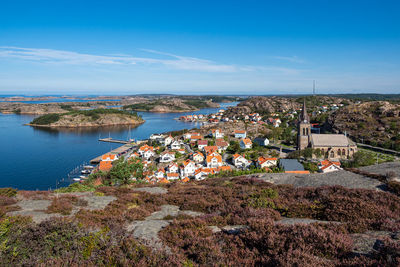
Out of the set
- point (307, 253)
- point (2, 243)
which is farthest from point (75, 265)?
point (307, 253)

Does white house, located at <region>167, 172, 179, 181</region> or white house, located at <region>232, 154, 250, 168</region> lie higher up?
white house, located at <region>232, 154, 250, 168</region>

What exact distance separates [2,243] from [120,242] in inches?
83.4

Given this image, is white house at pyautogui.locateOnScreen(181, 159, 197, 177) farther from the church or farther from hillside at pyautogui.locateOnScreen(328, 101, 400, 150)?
hillside at pyautogui.locateOnScreen(328, 101, 400, 150)

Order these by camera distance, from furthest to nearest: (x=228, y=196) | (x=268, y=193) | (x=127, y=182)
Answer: (x=127, y=182) < (x=228, y=196) < (x=268, y=193)

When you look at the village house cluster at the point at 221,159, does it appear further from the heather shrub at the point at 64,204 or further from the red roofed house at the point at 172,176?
the heather shrub at the point at 64,204

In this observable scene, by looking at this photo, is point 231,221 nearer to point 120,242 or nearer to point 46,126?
point 120,242

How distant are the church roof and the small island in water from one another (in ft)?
348

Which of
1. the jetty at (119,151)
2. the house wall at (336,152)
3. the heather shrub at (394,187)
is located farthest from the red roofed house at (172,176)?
the heather shrub at (394,187)

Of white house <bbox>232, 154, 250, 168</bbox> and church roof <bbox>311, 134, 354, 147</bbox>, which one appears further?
church roof <bbox>311, 134, 354, 147</bbox>

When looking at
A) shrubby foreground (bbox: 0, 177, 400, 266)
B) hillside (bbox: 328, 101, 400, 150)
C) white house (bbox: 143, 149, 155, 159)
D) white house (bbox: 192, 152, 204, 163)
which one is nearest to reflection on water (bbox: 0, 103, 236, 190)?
white house (bbox: 143, 149, 155, 159)

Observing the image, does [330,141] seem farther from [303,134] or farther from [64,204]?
[64,204]

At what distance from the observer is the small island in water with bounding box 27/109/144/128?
12400cm

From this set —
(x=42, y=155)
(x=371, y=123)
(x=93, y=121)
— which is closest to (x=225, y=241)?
(x=42, y=155)

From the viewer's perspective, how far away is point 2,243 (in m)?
4.25
